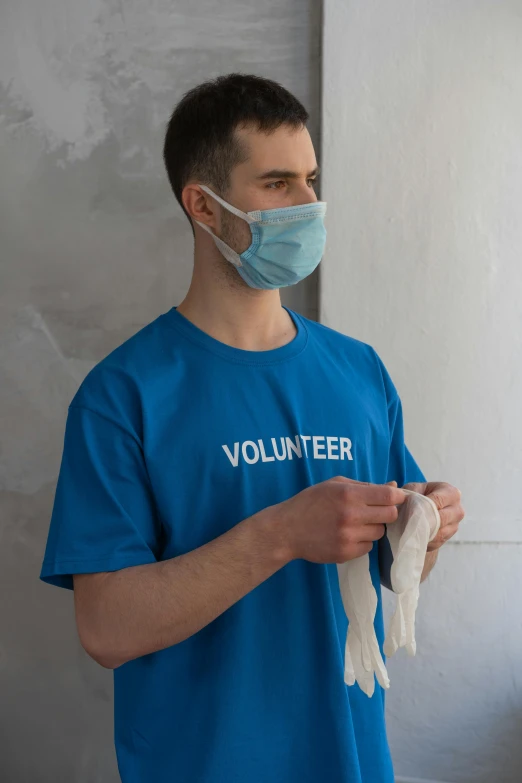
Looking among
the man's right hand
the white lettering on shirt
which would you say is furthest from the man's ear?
the man's right hand

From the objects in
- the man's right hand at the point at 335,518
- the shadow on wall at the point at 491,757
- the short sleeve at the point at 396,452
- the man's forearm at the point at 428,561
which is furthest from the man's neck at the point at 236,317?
the shadow on wall at the point at 491,757

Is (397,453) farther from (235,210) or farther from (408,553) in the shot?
(235,210)

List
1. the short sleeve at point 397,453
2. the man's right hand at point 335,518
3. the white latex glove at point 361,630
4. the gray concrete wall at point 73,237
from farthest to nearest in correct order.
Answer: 1. the gray concrete wall at point 73,237
2. the short sleeve at point 397,453
3. the white latex glove at point 361,630
4. the man's right hand at point 335,518

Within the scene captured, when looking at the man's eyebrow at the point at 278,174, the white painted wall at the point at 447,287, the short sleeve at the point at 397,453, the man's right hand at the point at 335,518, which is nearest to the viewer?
the man's right hand at the point at 335,518

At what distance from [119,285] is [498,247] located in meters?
1.08

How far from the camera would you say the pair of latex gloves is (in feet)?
3.53

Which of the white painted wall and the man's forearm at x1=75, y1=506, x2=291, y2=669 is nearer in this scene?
the man's forearm at x1=75, y1=506, x2=291, y2=669

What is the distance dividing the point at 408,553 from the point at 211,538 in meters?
0.32

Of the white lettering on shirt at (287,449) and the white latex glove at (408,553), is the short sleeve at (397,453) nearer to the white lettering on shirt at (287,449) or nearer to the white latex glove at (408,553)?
the white lettering on shirt at (287,449)

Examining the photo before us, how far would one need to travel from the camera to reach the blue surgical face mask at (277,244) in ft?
4.25

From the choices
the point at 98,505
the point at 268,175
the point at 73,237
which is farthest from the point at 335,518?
the point at 73,237

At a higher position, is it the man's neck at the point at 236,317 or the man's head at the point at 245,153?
the man's head at the point at 245,153

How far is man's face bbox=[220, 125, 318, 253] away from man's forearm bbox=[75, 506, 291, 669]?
54 centimetres

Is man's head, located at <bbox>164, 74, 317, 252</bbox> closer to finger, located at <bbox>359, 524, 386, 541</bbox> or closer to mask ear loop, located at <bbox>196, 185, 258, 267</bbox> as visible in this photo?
mask ear loop, located at <bbox>196, 185, 258, 267</bbox>
